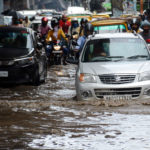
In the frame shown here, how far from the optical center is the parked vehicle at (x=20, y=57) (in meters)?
16.1

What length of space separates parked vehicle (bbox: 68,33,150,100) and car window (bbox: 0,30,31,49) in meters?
3.55

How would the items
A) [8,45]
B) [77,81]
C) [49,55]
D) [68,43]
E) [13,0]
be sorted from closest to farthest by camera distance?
[77,81], [8,45], [49,55], [68,43], [13,0]

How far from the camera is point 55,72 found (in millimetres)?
21875

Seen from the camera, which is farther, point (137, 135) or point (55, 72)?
point (55, 72)

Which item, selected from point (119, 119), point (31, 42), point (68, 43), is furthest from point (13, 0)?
point (119, 119)

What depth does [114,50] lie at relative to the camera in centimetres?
1373

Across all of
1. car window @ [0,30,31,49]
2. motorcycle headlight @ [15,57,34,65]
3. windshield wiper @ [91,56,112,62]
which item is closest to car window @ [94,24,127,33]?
car window @ [0,30,31,49]

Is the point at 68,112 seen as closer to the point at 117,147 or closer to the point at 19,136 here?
the point at 19,136

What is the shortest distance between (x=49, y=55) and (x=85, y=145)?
671 inches

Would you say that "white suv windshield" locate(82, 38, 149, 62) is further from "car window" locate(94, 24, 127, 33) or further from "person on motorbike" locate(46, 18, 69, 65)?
"person on motorbike" locate(46, 18, 69, 65)

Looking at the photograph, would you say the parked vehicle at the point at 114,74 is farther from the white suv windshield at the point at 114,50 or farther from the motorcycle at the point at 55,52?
the motorcycle at the point at 55,52

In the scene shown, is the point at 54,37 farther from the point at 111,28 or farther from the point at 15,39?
the point at 15,39

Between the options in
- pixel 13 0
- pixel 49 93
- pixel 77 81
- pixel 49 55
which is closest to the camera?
pixel 77 81

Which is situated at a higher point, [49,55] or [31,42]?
[31,42]
